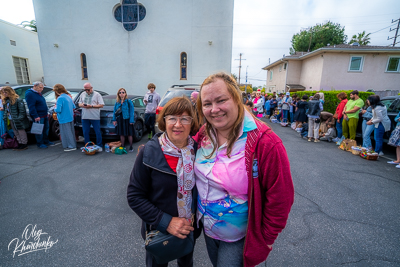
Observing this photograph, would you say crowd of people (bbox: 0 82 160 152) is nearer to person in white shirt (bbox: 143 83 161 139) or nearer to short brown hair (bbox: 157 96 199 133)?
person in white shirt (bbox: 143 83 161 139)

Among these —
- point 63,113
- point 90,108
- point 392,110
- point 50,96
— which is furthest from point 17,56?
point 392,110

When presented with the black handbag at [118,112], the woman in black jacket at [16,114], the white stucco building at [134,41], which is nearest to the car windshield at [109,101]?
the black handbag at [118,112]

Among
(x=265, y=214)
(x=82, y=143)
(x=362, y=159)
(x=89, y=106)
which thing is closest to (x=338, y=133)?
(x=362, y=159)

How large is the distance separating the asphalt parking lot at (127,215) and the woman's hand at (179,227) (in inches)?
43.0

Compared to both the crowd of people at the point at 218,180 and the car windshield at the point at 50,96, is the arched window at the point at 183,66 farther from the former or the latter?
the crowd of people at the point at 218,180

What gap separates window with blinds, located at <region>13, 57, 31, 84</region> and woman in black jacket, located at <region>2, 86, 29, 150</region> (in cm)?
1580

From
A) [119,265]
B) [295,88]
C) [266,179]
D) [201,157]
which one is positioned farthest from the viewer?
[295,88]

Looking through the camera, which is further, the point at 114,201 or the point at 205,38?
the point at 205,38

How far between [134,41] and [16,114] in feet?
32.5

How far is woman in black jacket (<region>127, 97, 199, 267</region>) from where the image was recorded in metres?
1.29

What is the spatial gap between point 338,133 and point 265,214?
25.5ft

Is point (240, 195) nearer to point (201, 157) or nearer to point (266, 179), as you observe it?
point (266, 179)

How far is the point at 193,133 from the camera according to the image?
152 cm

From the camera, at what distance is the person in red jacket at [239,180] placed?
1.11m
